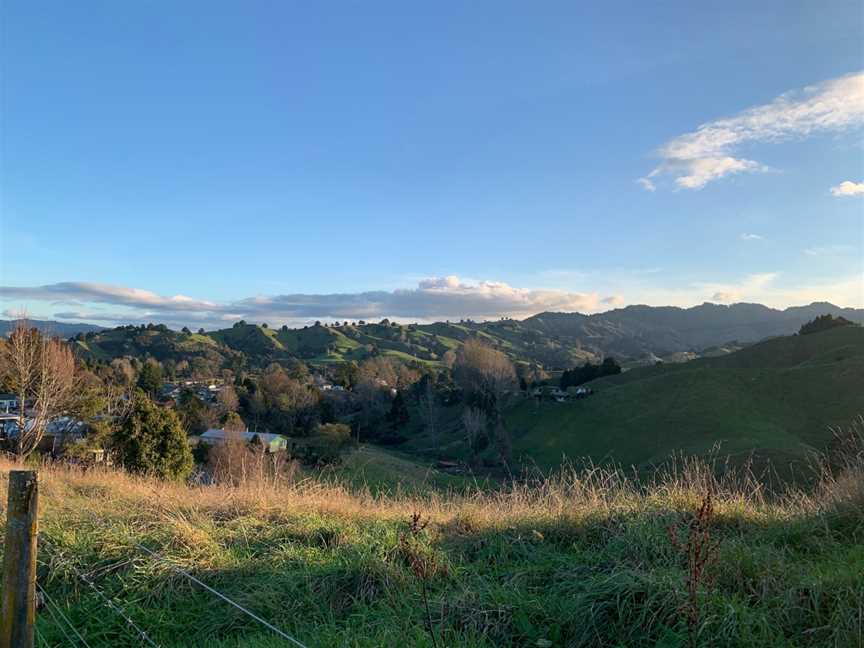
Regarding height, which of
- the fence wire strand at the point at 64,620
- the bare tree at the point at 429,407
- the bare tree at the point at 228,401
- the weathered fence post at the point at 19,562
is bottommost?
the bare tree at the point at 429,407

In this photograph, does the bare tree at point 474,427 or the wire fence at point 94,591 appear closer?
the wire fence at point 94,591

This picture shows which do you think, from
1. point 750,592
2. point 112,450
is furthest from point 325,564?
point 112,450

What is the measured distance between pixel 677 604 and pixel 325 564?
110 inches

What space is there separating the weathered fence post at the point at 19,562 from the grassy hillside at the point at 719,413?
27610mm

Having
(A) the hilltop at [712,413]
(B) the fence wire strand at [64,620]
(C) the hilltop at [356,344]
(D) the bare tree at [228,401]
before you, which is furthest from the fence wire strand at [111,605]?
(C) the hilltop at [356,344]

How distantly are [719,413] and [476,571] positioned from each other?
41260mm

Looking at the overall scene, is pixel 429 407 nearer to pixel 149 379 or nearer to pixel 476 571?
pixel 149 379

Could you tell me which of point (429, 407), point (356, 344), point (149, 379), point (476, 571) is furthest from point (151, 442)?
point (356, 344)

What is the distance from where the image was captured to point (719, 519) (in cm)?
495

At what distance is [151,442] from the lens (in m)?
22.9

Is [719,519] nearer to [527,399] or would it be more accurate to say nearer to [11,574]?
[11,574]

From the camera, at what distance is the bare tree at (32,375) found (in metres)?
16.9

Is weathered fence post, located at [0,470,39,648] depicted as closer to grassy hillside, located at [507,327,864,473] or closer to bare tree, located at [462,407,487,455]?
grassy hillside, located at [507,327,864,473]

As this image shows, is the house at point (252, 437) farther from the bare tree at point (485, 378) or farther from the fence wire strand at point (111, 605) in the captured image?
the fence wire strand at point (111, 605)
